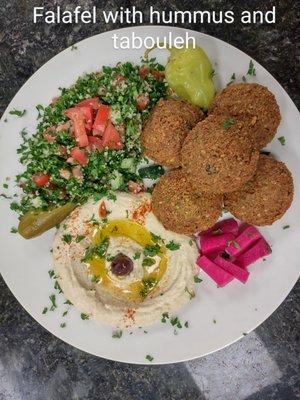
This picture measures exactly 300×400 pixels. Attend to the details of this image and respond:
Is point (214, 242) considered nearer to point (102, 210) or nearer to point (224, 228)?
point (224, 228)

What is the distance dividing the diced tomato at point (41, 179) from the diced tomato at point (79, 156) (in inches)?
12.3

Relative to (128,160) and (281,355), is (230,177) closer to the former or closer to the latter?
(128,160)

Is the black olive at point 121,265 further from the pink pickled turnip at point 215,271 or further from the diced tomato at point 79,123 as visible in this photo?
the diced tomato at point 79,123

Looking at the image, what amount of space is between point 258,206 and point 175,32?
1.61 metres

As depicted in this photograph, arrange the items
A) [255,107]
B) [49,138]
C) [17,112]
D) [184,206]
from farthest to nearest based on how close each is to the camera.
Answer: [17,112] < [49,138] < [184,206] < [255,107]

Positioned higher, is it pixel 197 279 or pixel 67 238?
pixel 67 238

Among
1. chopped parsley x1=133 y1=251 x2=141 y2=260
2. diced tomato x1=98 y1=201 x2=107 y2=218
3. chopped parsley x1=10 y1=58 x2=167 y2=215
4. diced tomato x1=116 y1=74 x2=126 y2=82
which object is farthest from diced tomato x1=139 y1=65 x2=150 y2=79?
chopped parsley x1=133 y1=251 x2=141 y2=260

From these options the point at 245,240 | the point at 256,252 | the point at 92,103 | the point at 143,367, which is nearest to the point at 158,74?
the point at 92,103

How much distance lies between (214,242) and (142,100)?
1.32 metres

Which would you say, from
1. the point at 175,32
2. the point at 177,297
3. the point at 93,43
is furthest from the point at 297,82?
the point at 177,297

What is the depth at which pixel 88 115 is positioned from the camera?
13.8ft

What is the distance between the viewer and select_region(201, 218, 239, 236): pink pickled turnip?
173 inches

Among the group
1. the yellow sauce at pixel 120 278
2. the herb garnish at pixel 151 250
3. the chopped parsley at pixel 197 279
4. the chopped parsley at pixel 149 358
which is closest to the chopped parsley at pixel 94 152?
the yellow sauce at pixel 120 278

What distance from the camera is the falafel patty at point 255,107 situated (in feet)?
12.9
